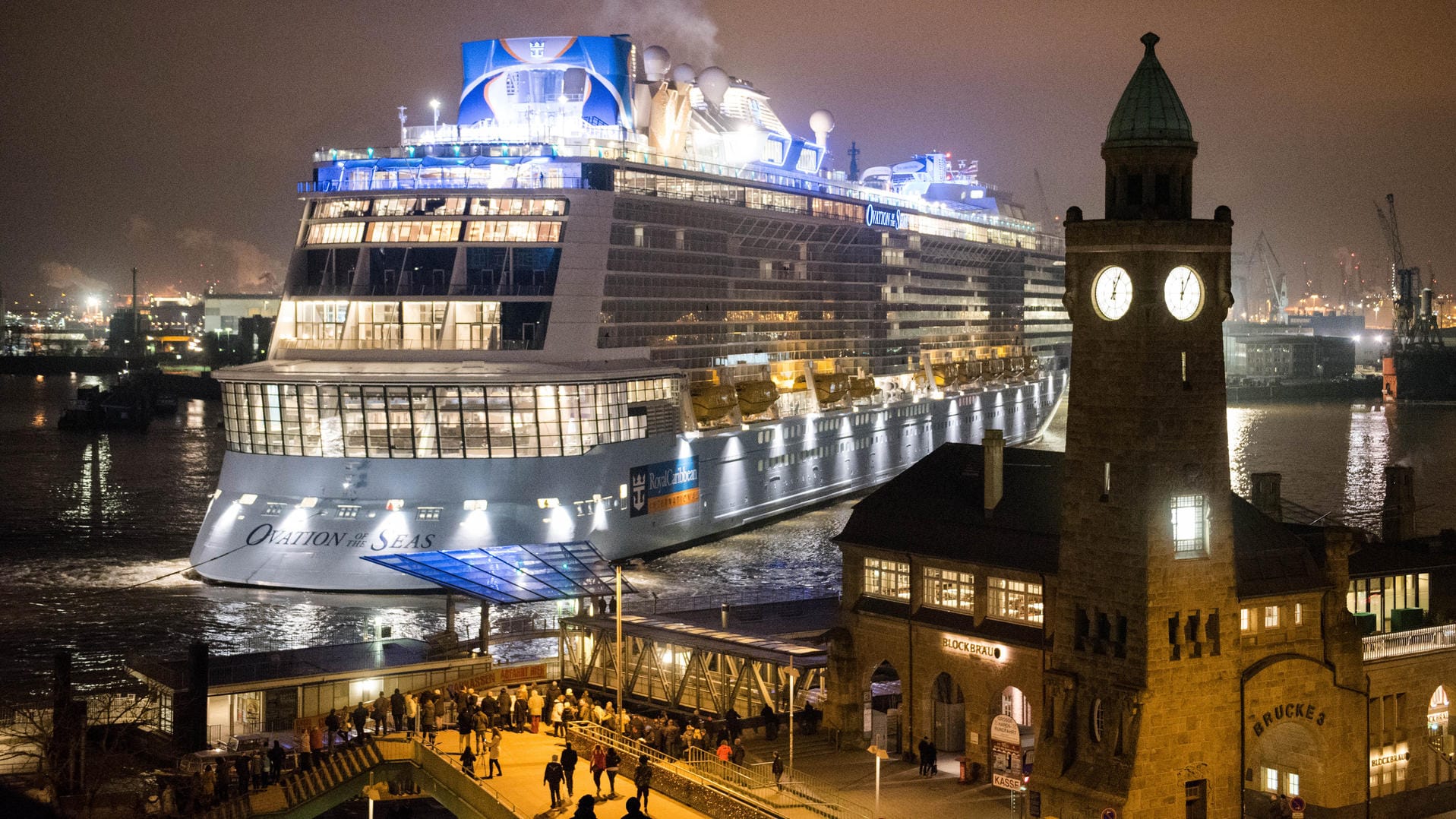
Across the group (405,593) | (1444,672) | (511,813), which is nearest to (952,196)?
(405,593)

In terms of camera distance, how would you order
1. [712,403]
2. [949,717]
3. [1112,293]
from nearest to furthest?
[1112,293] < [949,717] < [712,403]

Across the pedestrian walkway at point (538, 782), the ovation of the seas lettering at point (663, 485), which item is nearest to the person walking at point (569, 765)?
the pedestrian walkway at point (538, 782)

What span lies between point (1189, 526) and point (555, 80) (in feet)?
183

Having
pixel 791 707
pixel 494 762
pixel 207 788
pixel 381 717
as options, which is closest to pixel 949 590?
pixel 791 707

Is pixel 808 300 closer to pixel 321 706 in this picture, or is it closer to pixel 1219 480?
pixel 321 706

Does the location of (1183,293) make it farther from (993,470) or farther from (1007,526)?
(993,470)

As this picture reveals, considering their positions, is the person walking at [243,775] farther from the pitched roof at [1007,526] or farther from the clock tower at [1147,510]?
the clock tower at [1147,510]

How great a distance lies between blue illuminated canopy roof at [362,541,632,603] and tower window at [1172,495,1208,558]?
23.8m

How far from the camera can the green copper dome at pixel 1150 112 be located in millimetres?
34125

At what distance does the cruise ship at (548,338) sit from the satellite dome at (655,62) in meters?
0.13

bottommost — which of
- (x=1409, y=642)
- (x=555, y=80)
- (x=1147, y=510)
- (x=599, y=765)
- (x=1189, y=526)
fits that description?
(x=599, y=765)

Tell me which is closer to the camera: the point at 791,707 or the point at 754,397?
the point at 791,707

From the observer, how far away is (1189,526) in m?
33.5

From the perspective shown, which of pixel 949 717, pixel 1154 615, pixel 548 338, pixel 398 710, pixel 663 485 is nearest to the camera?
pixel 1154 615
